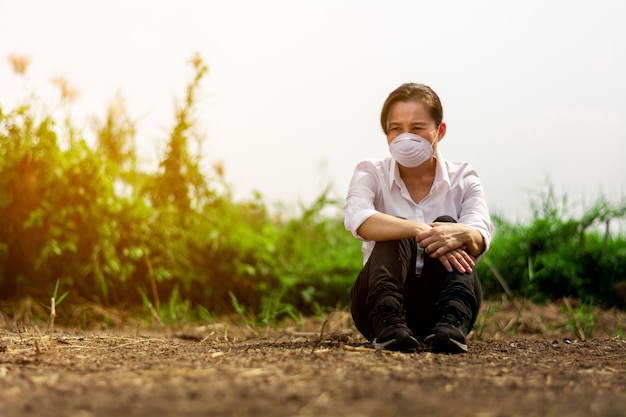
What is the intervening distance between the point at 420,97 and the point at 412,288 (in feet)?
2.82

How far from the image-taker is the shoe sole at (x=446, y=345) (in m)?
2.74

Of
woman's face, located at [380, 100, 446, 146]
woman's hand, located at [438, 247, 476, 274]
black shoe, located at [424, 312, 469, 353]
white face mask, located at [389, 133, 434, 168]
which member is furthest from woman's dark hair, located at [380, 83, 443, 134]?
black shoe, located at [424, 312, 469, 353]

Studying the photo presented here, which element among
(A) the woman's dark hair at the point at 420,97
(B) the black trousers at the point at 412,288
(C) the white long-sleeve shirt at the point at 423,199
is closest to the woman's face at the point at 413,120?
(A) the woman's dark hair at the point at 420,97

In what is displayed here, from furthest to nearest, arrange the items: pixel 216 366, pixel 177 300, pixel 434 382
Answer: pixel 177 300 → pixel 216 366 → pixel 434 382

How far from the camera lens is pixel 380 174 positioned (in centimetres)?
329

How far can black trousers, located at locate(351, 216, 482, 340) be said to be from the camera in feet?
9.51

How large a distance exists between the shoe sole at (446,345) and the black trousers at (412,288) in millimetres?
169

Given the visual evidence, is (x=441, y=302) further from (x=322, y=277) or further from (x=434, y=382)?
(x=322, y=277)

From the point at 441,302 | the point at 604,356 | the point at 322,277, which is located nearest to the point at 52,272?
the point at 322,277

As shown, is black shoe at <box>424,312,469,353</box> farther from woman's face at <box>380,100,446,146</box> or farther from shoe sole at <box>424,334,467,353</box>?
woman's face at <box>380,100,446,146</box>

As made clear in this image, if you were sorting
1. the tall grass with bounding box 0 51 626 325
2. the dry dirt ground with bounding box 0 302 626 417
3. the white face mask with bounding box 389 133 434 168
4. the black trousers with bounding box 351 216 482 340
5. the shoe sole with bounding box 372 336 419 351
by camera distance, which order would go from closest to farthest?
the dry dirt ground with bounding box 0 302 626 417 → the shoe sole with bounding box 372 336 419 351 → the black trousers with bounding box 351 216 482 340 → the white face mask with bounding box 389 133 434 168 → the tall grass with bounding box 0 51 626 325

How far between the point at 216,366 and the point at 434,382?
0.67 meters

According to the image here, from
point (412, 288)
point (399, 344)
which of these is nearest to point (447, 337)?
point (399, 344)

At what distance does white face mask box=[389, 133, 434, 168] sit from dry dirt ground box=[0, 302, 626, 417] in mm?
864
